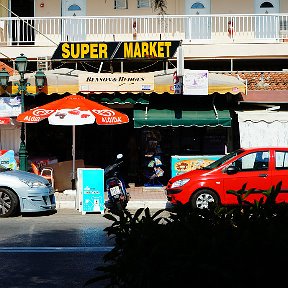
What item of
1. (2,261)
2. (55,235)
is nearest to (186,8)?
(55,235)

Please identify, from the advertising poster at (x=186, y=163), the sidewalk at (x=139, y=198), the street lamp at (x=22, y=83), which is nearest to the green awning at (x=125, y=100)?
the street lamp at (x=22, y=83)

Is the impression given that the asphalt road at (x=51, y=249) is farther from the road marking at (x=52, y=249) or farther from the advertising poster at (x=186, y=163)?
the advertising poster at (x=186, y=163)

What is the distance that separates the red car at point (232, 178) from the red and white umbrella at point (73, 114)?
3431 millimetres

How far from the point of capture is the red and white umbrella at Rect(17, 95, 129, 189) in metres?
17.2

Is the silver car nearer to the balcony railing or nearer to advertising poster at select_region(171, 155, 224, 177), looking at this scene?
advertising poster at select_region(171, 155, 224, 177)

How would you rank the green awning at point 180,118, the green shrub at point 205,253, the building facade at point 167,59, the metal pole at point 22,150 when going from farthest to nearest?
the building facade at point 167,59, the green awning at point 180,118, the metal pole at point 22,150, the green shrub at point 205,253

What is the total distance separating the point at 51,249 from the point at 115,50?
11492 millimetres

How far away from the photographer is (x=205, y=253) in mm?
4070

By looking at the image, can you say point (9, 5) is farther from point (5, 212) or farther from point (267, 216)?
point (267, 216)

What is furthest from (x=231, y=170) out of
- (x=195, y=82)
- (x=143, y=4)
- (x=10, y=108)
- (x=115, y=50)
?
(x=143, y=4)

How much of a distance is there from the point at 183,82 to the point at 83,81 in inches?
116

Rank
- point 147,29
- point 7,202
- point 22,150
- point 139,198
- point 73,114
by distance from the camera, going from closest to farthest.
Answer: point 7,202 < point 73,114 < point 139,198 < point 22,150 < point 147,29

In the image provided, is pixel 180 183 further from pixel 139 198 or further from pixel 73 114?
pixel 73 114

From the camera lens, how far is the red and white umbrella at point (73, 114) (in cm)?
1719
